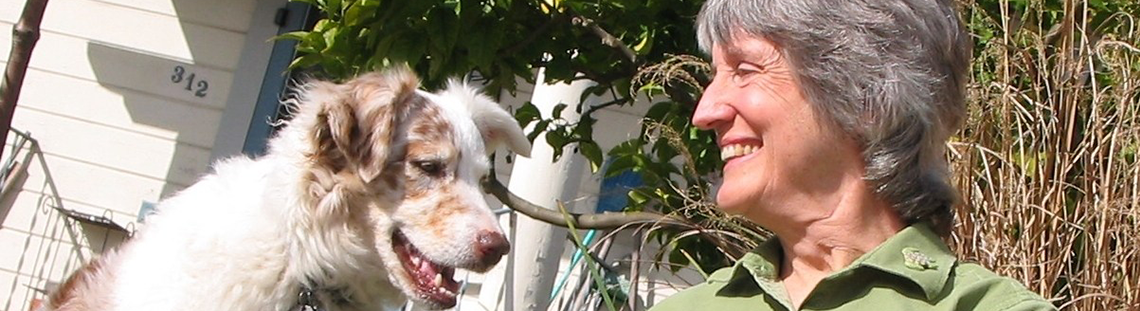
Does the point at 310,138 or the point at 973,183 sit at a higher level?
the point at 973,183

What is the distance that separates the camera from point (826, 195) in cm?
239

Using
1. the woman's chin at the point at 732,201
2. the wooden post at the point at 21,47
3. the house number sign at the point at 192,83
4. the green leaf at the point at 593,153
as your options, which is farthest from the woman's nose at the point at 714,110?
the house number sign at the point at 192,83

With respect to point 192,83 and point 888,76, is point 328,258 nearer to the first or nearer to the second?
point 888,76

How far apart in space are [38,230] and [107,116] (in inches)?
34.1

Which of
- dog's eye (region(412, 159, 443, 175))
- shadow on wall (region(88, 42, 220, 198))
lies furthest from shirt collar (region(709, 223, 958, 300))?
shadow on wall (region(88, 42, 220, 198))

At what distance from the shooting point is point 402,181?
11.7 feet

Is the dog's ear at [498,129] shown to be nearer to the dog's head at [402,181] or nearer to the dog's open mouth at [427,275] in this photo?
the dog's head at [402,181]

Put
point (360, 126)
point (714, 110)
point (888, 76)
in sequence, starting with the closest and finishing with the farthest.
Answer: point (888, 76) < point (714, 110) < point (360, 126)

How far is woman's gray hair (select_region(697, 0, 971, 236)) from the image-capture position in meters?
2.34

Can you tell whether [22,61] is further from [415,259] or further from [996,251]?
[996,251]

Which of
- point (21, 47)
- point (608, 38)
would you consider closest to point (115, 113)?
point (21, 47)

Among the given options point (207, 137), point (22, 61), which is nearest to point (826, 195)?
point (22, 61)

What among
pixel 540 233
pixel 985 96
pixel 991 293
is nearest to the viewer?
pixel 991 293

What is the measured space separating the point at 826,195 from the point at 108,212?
747 cm
